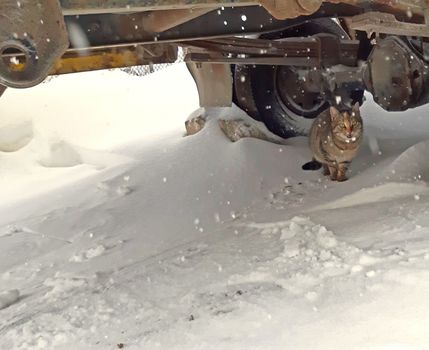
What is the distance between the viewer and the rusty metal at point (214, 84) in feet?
14.7

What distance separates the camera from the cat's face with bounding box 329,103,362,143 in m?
3.78

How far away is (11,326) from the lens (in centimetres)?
220

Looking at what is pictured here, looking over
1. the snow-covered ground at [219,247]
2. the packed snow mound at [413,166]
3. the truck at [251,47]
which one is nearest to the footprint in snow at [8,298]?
the snow-covered ground at [219,247]

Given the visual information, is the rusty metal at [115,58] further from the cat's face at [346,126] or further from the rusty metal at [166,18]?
the cat's face at [346,126]

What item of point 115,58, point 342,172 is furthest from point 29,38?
point 342,172

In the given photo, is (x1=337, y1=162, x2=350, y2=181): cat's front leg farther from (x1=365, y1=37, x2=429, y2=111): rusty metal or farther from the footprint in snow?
the footprint in snow

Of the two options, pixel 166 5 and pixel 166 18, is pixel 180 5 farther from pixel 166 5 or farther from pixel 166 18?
pixel 166 18

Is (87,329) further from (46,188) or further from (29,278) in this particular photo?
(46,188)

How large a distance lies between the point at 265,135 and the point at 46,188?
1.79 metres

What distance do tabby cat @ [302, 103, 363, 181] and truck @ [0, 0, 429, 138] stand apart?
0.82 ft

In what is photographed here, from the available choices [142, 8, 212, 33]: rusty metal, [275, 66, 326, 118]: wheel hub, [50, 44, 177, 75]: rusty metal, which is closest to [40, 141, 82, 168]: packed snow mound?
[275, 66, 326, 118]: wheel hub

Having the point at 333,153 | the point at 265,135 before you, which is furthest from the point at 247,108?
the point at 333,153

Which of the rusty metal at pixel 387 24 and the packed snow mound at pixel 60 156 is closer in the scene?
the rusty metal at pixel 387 24

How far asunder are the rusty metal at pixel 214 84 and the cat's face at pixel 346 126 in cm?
96
